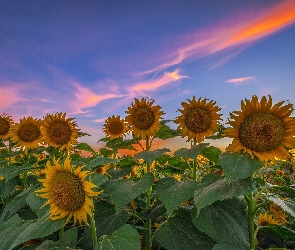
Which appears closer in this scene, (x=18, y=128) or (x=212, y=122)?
(x=212, y=122)

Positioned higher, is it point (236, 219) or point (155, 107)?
point (155, 107)

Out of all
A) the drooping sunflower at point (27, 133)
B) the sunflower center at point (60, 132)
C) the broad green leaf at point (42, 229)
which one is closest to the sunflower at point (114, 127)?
the drooping sunflower at point (27, 133)

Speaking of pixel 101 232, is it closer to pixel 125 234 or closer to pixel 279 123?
pixel 125 234

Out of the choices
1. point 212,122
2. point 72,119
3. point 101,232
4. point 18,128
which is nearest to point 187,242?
point 101,232

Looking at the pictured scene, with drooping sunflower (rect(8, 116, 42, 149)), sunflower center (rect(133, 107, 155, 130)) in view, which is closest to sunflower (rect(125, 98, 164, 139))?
sunflower center (rect(133, 107, 155, 130))

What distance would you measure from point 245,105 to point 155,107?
59.9 inches

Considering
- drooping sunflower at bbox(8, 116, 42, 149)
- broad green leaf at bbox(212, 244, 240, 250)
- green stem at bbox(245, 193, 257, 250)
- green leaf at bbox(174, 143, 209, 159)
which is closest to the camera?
broad green leaf at bbox(212, 244, 240, 250)

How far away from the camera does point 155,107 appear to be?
372 cm

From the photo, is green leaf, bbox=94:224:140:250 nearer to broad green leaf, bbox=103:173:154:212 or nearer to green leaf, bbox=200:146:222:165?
broad green leaf, bbox=103:173:154:212

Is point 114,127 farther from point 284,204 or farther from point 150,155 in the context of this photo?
point 284,204

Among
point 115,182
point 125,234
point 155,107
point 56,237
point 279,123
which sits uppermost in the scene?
point 155,107

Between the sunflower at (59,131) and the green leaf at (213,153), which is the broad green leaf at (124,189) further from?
the sunflower at (59,131)

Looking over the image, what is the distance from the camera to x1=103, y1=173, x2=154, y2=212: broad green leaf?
231cm

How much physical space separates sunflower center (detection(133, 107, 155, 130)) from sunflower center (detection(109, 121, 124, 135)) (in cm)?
140
